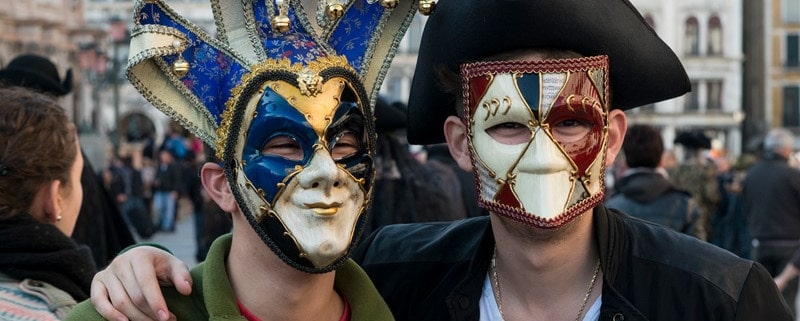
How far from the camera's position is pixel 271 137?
332 centimetres

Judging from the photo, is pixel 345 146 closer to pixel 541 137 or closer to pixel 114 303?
pixel 541 137

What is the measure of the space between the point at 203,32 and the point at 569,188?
1112 millimetres

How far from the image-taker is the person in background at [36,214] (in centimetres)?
365

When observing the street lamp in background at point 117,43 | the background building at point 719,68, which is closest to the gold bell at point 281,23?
the street lamp in background at point 117,43

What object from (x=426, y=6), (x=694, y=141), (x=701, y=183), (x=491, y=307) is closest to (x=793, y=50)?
(x=694, y=141)

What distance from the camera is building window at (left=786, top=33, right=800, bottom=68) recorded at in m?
56.9

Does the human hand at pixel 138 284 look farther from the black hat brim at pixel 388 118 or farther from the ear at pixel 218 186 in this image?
Answer: the black hat brim at pixel 388 118

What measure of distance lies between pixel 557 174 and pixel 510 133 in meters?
0.19

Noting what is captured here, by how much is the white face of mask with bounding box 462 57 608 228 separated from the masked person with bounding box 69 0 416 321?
35 cm

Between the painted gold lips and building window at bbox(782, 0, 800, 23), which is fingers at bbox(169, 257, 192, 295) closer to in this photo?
the painted gold lips

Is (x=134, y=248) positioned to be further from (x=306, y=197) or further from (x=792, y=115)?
(x=792, y=115)

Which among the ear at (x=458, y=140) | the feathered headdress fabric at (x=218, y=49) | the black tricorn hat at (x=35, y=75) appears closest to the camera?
→ the feathered headdress fabric at (x=218, y=49)

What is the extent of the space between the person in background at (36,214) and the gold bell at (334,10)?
104 cm

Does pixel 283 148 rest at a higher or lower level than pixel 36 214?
higher
